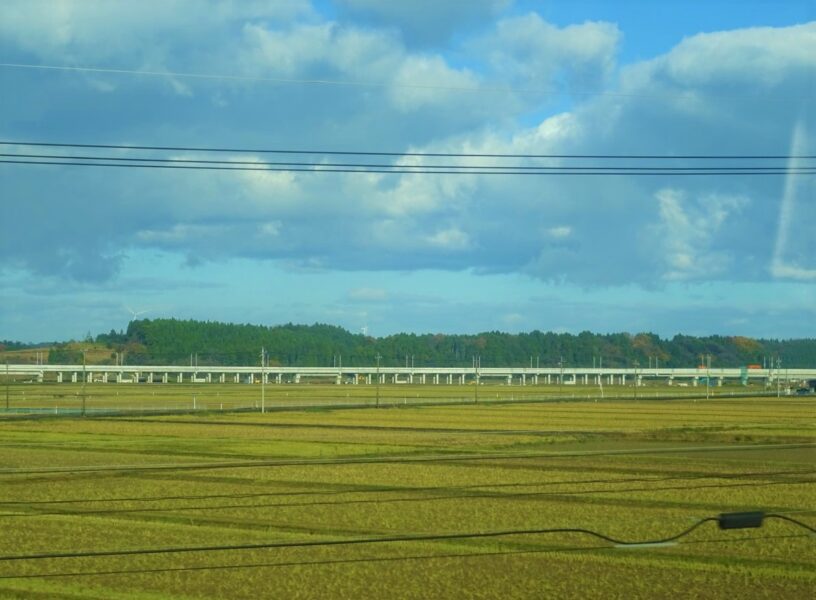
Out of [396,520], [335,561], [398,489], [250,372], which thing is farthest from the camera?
[250,372]

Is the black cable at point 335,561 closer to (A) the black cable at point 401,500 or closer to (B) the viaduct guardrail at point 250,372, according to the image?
(A) the black cable at point 401,500

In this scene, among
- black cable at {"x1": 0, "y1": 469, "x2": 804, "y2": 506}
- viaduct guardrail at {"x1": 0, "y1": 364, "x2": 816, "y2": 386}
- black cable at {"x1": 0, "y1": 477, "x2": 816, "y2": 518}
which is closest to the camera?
black cable at {"x1": 0, "y1": 477, "x2": 816, "y2": 518}

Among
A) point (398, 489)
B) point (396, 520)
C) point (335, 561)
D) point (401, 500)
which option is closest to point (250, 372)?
point (398, 489)

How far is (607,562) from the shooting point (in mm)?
16703

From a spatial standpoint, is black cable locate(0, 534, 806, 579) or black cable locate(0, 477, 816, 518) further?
black cable locate(0, 477, 816, 518)

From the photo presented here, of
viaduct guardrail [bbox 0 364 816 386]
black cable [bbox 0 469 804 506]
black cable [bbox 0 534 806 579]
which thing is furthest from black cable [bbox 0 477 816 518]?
viaduct guardrail [bbox 0 364 816 386]

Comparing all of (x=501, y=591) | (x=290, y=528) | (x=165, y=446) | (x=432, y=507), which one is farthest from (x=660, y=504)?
(x=165, y=446)

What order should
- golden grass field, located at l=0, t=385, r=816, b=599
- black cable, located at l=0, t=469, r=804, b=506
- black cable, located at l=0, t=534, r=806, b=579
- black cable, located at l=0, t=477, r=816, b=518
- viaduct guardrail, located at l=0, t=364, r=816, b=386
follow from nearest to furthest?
golden grass field, located at l=0, t=385, r=816, b=599, black cable, located at l=0, t=534, r=806, b=579, black cable, located at l=0, t=477, r=816, b=518, black cable, located at l=0, t=469, r=804, b=506, viaduct guardrail, located at l=0, t=364, r=816, b=386

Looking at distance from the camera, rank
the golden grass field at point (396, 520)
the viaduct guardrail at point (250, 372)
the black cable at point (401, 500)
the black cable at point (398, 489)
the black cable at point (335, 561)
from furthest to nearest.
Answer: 1. the viaduct guardrail at point (250, 372)
2. the black cable at point (398, 489)
3. the black cable at point (401, 500)
4. the black cable at point (335, 561)
5. the golden grass field at point (396, 520)

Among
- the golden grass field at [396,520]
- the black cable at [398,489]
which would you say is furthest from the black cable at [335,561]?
the black cable at [398,489]

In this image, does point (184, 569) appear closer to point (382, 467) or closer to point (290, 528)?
point (290, 528)

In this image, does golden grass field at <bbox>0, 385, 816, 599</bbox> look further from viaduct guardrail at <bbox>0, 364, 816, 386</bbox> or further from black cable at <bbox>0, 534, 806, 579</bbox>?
viaduct guardrail at <bbox>0, 364, 816, 386</bbox>

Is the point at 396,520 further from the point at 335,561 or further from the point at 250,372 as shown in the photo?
the point at 250,372

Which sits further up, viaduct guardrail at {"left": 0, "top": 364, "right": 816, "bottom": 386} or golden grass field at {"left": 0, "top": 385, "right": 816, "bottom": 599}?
viaduct guardrail at {"left": 0, "top": 364, "right": 816, "bottom": 386}
